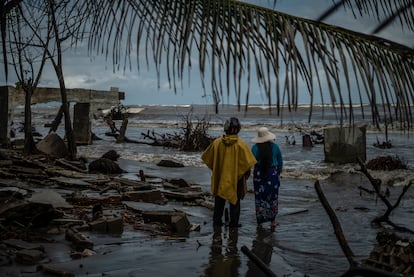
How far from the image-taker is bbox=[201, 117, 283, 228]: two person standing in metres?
7.49

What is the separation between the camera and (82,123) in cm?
2164

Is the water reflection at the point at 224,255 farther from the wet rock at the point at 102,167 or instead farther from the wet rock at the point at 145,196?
the wet rock at the point at 102,167

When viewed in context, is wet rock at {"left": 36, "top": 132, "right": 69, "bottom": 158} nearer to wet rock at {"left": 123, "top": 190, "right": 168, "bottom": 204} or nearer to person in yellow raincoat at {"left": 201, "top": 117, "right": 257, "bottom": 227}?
wet rock at {"left": 123, "top": 190, "right": 168, "bottom": 204}

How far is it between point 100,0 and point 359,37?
1613 mm

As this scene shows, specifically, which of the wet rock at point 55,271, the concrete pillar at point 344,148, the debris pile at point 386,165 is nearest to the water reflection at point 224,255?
the wet rock at point 55,271

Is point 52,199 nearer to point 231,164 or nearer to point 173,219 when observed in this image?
point 173,219

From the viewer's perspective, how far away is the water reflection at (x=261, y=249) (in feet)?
17.0

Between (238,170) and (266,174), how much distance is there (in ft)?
1.82

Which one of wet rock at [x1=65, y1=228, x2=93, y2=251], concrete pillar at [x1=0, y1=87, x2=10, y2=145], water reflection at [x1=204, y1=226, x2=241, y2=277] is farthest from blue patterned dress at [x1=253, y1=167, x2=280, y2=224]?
concrete pillar at [x1=0, y1=87, x2=10, y2=145]

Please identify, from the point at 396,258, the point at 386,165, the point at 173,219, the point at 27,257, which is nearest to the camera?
the point at 396,258

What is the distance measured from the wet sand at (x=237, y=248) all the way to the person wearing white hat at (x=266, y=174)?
0.27 meters

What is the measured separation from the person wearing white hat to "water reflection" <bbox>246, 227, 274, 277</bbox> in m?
0.28

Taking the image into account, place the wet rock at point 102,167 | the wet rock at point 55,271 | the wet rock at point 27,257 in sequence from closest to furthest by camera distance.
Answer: the wet rock at point 55,271 < the wet rock at point 27,257 < the wet rock at point 102,167

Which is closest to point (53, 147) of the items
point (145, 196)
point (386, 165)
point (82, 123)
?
point (82, 123)
